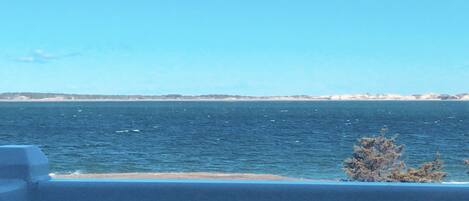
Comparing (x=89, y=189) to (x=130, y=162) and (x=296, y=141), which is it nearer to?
(x=130, y=162)

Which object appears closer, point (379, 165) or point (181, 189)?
point (181, 189)

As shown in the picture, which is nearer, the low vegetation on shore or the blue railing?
the blue railing

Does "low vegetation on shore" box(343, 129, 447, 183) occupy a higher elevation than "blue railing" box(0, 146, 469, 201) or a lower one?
lower

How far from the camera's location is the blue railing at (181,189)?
5555 millimetres

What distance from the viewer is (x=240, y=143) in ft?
203

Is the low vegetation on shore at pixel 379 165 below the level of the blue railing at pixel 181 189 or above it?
below

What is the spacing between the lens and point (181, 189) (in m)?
5.79

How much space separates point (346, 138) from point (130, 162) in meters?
24.7

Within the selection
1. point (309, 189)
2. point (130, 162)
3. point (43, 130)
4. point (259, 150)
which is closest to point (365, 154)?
point (309, 189)

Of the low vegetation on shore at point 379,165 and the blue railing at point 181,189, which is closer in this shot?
the blue railing at point 181,189

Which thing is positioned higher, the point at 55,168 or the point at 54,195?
the point at 54,195

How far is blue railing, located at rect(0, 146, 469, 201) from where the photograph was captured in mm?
5555

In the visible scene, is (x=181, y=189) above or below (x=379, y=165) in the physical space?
above

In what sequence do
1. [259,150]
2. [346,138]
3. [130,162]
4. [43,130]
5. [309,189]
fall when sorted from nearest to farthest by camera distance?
[309,189]
[130,162]
[259,150]
[346,138]
[43,130]
